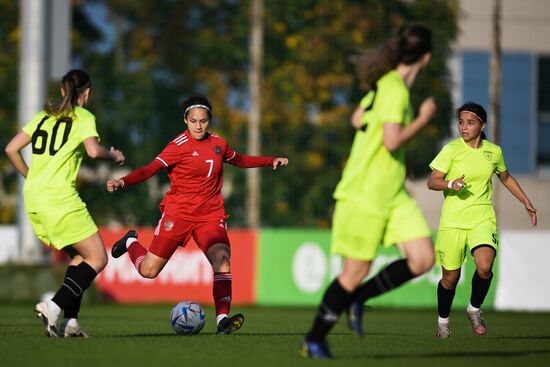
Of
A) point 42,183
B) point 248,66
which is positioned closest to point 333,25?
point 248,66

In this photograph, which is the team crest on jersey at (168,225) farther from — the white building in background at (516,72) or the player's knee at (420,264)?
the white building in background at (516,72)

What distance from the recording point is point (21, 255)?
24.1 metres

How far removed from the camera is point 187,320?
1081 centimetres

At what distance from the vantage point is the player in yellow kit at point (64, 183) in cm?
970

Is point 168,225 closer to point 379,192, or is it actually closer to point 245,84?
point 379,192

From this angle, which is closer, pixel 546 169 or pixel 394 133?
pixel 394 133

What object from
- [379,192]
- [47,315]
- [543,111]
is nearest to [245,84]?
[543,111]

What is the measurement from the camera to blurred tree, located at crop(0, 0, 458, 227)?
29109mm

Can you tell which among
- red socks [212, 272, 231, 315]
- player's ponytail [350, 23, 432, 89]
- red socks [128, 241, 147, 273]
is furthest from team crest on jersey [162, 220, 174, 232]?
player's ponytail [350, 23, 432, 89]

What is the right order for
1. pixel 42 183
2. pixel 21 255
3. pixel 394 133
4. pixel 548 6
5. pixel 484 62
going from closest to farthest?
1. pixel 394 133
2. pixel 42 183
3. pixel 21 255
4. pixel 484 62
5. pixel 548 6

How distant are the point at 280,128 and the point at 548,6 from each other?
9832 mm

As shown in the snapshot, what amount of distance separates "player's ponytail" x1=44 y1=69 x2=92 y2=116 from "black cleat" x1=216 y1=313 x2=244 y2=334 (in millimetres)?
2467

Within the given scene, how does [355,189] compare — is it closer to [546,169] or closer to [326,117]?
[326,117]

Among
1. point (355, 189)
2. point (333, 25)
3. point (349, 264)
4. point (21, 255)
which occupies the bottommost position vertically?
point (21, 255)
